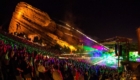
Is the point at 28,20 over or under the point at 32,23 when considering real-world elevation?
over

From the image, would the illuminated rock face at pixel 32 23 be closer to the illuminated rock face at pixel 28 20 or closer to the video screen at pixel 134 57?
the illuminated rock face at pixel 28 20

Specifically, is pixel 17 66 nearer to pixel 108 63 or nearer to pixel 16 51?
pixel 16 51

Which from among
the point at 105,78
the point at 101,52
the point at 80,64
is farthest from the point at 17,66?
the point at 101,52

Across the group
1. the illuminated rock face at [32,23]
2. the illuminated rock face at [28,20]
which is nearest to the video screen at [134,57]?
the illuminated rock face at [32,23]

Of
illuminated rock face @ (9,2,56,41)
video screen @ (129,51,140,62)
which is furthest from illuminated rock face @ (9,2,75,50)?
video screen @ (129,51,140,62)

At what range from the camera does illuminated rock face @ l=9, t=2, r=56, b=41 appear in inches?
1013

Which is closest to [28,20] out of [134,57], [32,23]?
[32,23]

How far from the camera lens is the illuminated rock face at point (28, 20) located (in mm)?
25734

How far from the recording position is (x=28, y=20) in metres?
26.7

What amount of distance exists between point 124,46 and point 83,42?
28.1ft

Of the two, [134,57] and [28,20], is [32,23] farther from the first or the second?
[134,57]

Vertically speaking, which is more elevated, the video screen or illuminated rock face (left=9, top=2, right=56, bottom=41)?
illuminated rock face (left=9, top=2, right=56, bottom=41)

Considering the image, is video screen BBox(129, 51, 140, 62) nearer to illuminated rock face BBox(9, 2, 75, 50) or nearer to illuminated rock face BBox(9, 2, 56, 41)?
illuminated rock face BBox(9, 2, 75, 50)

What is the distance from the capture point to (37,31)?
1061 inches
